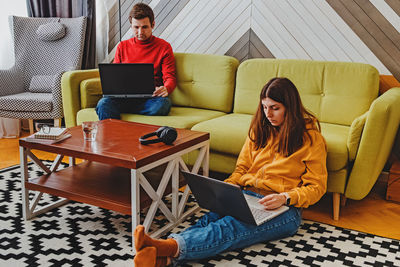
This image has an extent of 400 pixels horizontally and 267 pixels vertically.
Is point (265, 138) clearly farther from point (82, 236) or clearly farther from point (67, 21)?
point (67, 21)

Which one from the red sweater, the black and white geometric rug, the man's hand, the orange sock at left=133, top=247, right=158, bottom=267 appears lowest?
the black and white geometric rug

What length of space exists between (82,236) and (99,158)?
1.37 ft

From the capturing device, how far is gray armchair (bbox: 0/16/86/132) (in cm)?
375

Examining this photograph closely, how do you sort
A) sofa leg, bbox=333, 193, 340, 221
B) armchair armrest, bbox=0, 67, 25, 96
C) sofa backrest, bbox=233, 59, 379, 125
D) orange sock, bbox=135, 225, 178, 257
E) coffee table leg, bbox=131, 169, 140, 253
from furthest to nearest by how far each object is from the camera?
armchair armrest, bbox=0, 67, 25, 96
sofa backrest, bbox=233, 59, 379, 125
sofa leg, bbox=333, 193, 340, 221
coffee table leg, bbox=131, 169, 140, 253
orange sock, bbox=135, 225, 178, 257

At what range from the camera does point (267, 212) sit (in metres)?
1.91

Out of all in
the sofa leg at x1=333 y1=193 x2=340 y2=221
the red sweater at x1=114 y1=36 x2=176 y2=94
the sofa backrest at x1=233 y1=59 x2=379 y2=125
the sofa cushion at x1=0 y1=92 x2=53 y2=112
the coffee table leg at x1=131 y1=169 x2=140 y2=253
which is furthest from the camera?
the sofa cushion at x1=0 y1=92 x2=53 y2=112

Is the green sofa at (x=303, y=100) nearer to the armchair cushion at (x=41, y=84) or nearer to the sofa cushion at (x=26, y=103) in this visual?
the sofa cushion at (x=26, y=103)

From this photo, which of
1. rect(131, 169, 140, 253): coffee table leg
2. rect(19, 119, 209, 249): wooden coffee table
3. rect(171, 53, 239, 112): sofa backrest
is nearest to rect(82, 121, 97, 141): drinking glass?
rect(19, 119, 209, 249): wooden coffee table

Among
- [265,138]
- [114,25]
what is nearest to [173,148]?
[265,138]

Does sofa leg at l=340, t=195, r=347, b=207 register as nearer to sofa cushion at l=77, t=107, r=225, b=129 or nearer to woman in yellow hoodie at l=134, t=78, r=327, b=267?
woman in yellow hoodie at l=134, t=78, r=327, b=267

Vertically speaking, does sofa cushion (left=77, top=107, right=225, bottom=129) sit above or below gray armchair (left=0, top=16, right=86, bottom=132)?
below

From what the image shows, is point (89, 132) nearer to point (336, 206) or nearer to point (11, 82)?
point (336, 206)

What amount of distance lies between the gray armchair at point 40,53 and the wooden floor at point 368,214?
2341 mm

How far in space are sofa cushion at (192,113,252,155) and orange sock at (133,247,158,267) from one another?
1048mm
